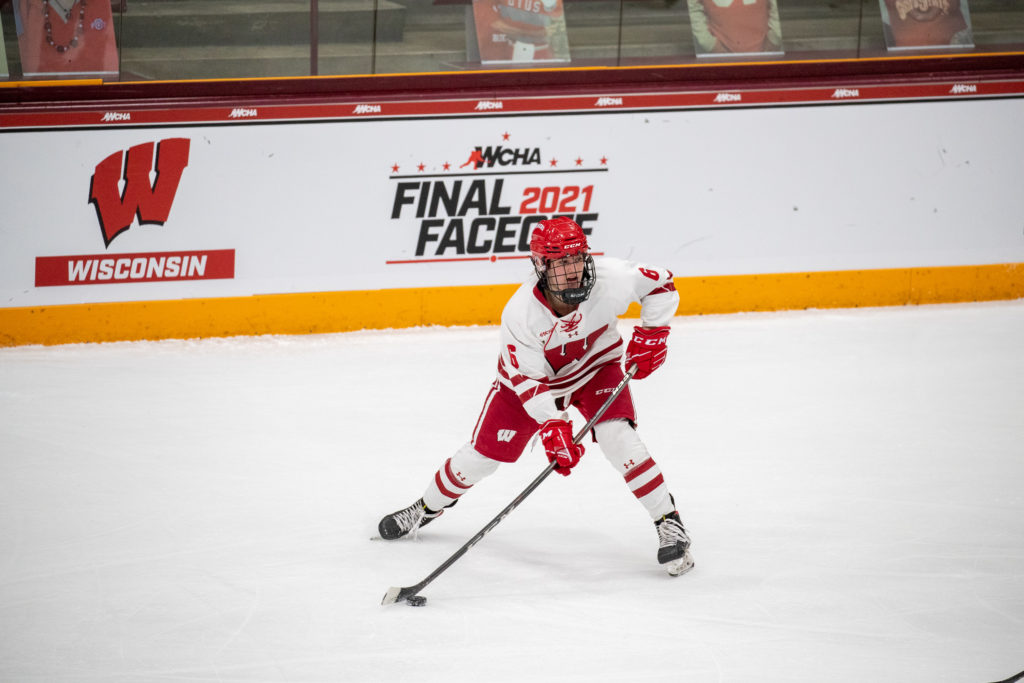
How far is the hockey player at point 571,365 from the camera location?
2941 mm

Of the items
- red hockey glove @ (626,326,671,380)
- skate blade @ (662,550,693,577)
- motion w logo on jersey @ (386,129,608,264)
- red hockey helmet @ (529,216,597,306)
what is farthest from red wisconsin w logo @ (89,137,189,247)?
skate blade @ (662,550,693,577)

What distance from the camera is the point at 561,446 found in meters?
2.91

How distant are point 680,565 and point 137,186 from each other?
146 inches

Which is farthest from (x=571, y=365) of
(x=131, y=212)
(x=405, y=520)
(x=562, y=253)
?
(x=131, y=212)

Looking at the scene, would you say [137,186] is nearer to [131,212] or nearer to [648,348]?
[131,212]

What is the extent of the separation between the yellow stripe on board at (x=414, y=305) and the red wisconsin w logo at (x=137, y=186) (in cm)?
44

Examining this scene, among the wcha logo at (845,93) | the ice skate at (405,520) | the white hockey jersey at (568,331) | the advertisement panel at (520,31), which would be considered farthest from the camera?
the wcha logo at (845,93)

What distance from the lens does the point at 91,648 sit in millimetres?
2697

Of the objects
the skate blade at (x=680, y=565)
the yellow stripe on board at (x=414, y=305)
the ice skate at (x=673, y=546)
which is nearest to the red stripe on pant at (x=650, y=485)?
the ice skate at (x=673, y=546)

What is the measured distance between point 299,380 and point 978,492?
3.02m

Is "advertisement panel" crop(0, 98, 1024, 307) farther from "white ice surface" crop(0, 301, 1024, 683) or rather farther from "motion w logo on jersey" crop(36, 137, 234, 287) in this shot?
"white ice surface" crop(0, 301, 1024, 683)

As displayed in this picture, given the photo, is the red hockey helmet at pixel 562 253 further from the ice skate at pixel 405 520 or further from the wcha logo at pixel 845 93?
the wcha logo at pixel 845 93

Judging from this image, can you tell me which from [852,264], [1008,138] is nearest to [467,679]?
[852,264]

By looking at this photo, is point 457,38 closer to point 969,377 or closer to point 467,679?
point 969,377
